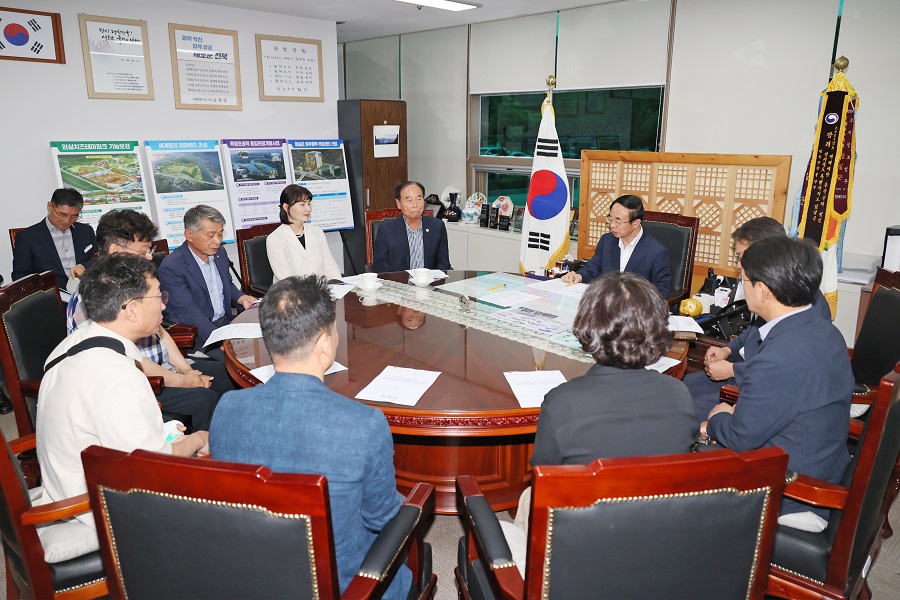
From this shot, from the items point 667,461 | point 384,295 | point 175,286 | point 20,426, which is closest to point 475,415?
point 667,461

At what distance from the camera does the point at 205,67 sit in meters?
5.00

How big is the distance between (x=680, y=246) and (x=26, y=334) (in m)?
3.30

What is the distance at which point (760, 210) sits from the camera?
411 centimetres

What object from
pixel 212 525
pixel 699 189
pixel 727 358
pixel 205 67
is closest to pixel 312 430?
pixel 212 525

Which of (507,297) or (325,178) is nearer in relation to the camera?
(507,297)

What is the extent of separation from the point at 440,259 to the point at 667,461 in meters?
3.18

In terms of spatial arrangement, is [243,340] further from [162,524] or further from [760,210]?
[760,210]

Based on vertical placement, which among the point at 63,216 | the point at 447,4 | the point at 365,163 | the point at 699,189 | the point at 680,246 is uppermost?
the point at 447,4

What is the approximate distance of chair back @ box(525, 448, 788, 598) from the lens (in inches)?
40.7

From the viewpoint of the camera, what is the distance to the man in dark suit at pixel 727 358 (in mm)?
2385

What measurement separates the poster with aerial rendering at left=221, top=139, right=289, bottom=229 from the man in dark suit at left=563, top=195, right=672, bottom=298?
318cm

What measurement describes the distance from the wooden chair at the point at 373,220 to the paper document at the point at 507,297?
134 cm

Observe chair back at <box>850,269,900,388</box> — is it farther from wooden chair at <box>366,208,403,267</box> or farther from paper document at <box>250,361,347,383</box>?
wooden chair at <box>366,208,403,267</box>

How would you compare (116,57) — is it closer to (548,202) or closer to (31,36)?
(31,36)
